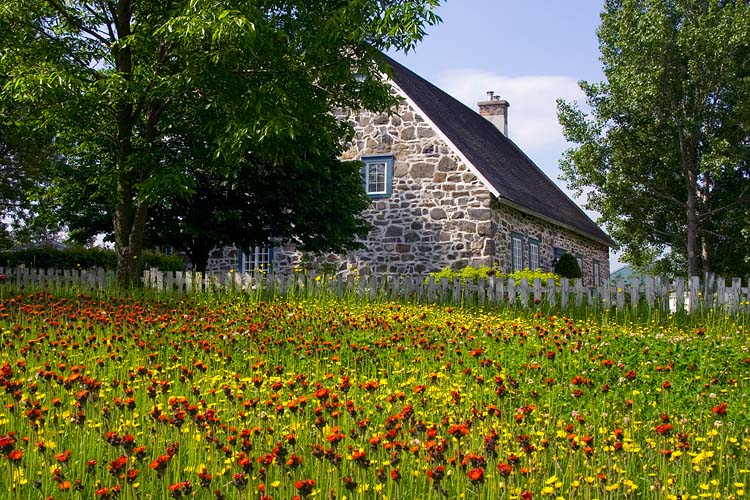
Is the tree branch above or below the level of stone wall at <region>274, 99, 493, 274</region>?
above

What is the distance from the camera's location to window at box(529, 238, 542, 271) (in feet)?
72.9

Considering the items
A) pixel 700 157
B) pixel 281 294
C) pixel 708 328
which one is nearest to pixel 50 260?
pixel 281 294

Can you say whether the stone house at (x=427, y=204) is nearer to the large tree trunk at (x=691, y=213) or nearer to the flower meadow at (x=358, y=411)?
the large tree trunk at (x=691, y=213)

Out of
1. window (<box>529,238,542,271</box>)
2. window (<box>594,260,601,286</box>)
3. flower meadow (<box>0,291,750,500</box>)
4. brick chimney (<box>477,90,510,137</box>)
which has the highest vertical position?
brick chimney (<box>477,90,510,137</box>)

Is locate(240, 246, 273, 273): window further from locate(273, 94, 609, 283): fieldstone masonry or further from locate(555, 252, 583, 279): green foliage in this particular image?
locate(555, 252, 583, 279): green foliage

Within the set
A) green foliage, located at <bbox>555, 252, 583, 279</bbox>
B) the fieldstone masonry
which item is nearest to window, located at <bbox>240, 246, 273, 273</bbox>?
the fieldstone masonry

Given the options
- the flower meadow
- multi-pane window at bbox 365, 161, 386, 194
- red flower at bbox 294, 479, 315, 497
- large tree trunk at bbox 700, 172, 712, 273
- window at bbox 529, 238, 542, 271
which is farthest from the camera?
large tree trunk at bbox 700, 172, 712, 273

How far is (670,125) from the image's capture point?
2556cm

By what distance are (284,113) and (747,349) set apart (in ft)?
25.9

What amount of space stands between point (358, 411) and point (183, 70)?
8.75 m

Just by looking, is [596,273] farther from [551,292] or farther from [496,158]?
[551,292]

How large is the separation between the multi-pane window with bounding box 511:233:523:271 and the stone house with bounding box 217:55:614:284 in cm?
3

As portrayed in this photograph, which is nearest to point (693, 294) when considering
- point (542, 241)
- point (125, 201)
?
point (542, 241)

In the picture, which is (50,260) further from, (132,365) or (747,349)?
(747,349)
